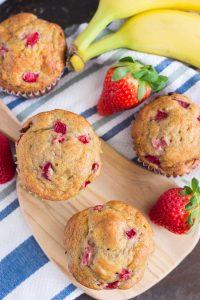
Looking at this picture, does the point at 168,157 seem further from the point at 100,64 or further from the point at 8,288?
the point at 8,288

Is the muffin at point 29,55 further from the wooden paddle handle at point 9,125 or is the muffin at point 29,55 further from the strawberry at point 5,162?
the strawberry at point 5,162

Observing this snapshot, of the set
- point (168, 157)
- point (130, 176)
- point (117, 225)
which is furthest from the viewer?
point (130, 176)

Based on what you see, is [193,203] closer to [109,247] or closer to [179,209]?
[179,209]

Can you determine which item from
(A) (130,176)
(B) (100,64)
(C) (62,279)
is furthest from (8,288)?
(B) (100,64)

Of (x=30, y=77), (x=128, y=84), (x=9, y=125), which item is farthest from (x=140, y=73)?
(x=9, y=125)

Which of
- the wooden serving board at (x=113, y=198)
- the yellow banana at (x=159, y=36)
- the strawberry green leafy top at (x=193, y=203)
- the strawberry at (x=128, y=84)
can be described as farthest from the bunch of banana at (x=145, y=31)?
the strawberry green leafy top at (x=193, y=203)

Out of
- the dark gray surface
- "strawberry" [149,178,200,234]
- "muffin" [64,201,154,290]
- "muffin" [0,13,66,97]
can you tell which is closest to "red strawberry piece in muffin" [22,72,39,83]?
"muffin" [0,13,66,97]

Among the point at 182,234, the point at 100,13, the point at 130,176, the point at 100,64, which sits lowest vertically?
the point at 182,234

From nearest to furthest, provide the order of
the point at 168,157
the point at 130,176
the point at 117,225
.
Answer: the point at 117,225
the point at 168,157
the point at 130,176

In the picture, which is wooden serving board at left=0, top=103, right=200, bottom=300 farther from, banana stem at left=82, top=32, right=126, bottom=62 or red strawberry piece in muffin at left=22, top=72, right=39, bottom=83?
banana stem at left=82, top=32, right=126, bottom=62
